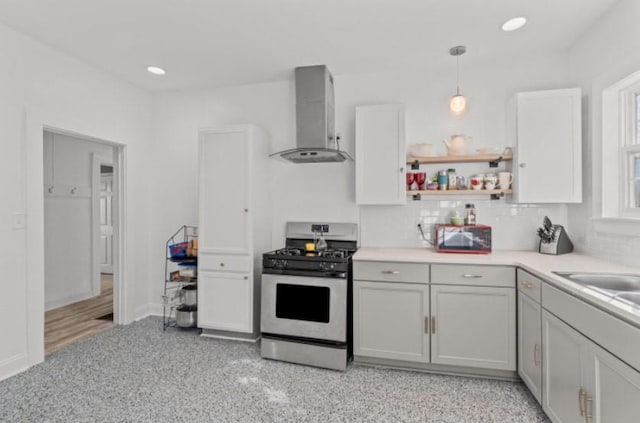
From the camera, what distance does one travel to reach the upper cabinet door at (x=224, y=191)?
3.13m

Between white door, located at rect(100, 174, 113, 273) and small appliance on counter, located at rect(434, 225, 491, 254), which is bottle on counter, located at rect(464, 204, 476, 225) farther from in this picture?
white door, located at rect(100, 174, 113, 273)

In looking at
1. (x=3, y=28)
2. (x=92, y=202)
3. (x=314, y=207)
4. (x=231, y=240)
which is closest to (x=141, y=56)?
(x=3, y=28)

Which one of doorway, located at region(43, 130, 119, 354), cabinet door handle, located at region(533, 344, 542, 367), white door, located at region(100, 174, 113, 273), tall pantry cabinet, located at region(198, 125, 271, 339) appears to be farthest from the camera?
white door, located at region(100, 174, 113, 273)

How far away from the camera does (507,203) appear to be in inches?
118

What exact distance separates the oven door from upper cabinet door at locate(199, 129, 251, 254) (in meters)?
0.54

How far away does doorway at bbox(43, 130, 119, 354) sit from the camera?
13.6 ft

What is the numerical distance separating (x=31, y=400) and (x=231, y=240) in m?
1.70

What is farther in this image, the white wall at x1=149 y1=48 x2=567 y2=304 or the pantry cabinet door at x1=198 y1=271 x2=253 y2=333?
the pantry cabinet door at x1=198 y1=271 x2=253 y2=333

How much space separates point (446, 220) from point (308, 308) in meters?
1.47

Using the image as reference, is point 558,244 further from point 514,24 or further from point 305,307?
point 305,307

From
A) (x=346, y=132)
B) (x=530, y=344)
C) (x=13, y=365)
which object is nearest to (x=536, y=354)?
(x=530, y=344)

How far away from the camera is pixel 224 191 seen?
3.18m

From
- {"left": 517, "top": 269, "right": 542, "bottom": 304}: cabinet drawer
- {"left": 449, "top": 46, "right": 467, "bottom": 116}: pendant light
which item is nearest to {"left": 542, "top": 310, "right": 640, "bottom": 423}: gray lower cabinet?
{"left": 517, "top": 269, "right": 542, "bottom": 304}: cabinet drawer

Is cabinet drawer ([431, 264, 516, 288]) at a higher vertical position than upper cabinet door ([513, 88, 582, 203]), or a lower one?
lower
